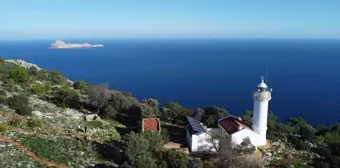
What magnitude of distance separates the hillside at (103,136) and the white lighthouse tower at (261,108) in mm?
1554

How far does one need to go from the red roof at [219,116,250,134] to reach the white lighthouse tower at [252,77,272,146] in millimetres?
1150

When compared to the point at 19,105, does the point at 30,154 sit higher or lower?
lower

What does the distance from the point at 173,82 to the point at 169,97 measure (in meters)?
21.9

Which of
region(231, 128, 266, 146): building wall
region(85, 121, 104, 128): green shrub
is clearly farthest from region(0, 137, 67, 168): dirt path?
region(231, 128, 266, 146): building wall

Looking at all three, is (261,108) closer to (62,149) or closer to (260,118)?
(260,118)

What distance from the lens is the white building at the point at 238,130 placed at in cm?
2544

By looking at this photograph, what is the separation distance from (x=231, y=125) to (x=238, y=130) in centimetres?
137

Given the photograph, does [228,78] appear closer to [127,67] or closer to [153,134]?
[127,67]

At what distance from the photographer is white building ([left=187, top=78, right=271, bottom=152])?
2544cm

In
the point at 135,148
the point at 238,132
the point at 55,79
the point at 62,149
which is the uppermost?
the point at 55,79

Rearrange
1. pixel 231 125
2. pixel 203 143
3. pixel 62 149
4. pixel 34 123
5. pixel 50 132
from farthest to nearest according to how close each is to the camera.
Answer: pixel 231 125 → pixel 203 143 → pixel 34 123 → pixel 50 132 → pixel 62 149

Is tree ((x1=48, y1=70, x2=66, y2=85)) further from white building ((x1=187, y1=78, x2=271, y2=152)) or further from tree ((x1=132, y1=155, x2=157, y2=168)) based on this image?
tree ((x1=132, y1=155, x2=157, y2=168))

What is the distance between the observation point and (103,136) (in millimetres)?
23422

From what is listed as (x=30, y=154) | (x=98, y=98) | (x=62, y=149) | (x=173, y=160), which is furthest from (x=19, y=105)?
(x=173, y=160)
